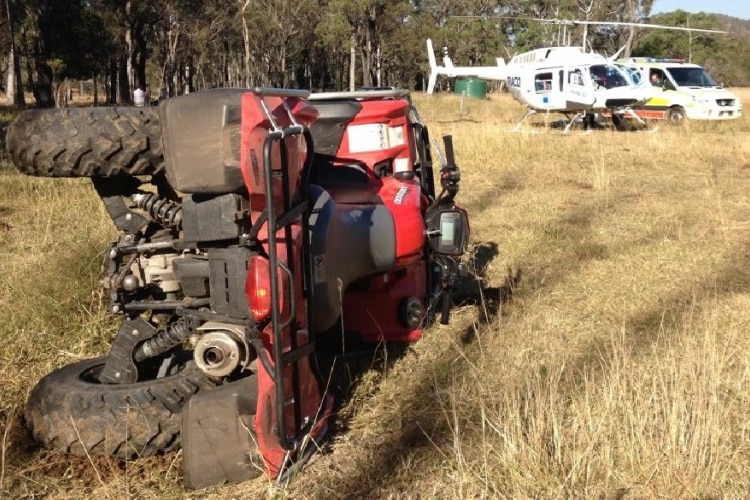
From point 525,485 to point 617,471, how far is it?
1.19 feet

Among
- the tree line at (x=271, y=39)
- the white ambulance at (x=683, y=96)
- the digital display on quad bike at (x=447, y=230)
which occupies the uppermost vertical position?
the tree line at (x=271, y=39)

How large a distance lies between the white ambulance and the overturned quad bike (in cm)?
2025

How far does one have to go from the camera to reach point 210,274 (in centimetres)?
274

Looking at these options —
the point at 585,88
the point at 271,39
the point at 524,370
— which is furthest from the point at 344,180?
the point at 271,39

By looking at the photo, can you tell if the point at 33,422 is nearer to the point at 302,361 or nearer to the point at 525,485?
the point at 302,361

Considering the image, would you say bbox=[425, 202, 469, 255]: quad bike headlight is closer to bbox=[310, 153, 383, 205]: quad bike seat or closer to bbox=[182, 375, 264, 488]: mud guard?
bbox=[310, 153, 383, 205]: quad bike seat

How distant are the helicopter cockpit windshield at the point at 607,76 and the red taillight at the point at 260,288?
2055 centimetres

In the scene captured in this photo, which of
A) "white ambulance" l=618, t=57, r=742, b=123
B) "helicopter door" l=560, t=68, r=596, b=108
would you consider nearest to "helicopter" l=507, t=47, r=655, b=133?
"helicopter door" l=560, t=68, r=596, b=108

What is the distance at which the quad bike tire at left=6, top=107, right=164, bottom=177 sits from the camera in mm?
2916

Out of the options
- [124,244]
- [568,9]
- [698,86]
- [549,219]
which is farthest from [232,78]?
[124,244]

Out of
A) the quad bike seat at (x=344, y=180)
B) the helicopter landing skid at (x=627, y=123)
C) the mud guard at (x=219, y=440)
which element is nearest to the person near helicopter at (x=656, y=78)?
the helicopter landing skid at (x=627, y=123)

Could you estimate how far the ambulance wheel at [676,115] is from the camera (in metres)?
21.7

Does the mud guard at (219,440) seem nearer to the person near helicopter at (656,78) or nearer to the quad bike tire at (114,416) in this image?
the quad bike tire at (114,416)

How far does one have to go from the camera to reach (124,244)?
10.4 ft
